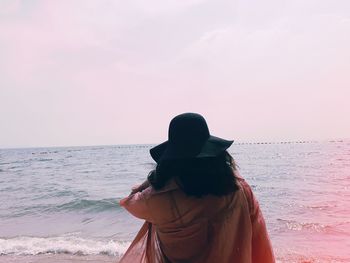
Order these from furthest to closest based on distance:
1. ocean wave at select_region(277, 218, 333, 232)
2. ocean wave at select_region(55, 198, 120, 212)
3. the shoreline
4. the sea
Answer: ocean wave at select_region(55, 198, 120, 212)
ocean wave at select_region(277, 218, 333, 232)
the sea
the shoreline

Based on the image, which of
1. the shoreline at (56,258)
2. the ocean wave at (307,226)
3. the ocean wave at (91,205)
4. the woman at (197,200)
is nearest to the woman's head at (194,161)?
the woman at (197,200)

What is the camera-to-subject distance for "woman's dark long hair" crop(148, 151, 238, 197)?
6.40ft

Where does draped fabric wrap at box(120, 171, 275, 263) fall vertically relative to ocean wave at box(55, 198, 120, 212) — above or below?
above

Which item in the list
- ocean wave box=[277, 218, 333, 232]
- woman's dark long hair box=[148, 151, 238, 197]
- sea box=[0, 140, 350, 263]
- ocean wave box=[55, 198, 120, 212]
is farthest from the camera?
ocean wave box=[55, 198, 120, 212]

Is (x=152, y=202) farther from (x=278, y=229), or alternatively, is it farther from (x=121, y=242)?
(x=278, y=229)

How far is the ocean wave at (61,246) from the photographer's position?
7227 millimetres

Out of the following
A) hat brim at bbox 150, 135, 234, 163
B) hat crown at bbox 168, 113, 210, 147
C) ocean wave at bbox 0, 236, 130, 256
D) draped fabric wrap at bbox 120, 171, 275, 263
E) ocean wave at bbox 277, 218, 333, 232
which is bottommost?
ocean wave at bbox 277, 218, 333, 232

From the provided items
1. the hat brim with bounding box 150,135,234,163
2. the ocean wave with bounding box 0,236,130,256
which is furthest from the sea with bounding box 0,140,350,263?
the hat brim with bounding box 150,135,234,163

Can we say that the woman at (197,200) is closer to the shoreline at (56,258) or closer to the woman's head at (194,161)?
the woman's head at (194,161)

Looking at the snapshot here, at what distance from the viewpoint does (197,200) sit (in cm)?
199

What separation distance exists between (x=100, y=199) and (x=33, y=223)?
4.04 m

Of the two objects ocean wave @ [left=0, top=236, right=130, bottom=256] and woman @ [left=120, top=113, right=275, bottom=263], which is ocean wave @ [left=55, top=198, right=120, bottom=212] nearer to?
ocean wave @ [left=0, top=236, right=130, bottom=256]

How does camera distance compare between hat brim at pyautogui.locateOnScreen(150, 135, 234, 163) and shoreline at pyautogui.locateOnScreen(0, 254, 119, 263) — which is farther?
shoreline at pyautogui.locateOnScreen(0, 254, 119, 263)

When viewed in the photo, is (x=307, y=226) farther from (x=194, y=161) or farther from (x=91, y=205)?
(x=194, y=161)
